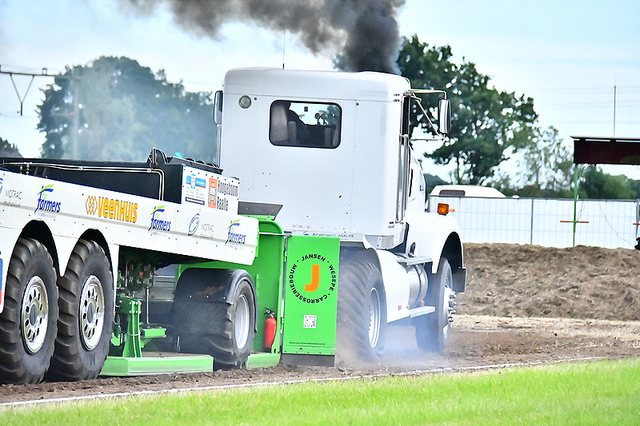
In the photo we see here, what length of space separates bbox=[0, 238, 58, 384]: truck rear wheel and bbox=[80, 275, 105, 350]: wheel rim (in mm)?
403

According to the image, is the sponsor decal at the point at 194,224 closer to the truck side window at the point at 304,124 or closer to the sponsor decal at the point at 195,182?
the sponsor decal at the point at 195,182

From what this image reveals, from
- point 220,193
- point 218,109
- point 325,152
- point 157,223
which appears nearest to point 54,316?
point 157,223

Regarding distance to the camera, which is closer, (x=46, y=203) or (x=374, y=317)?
(x=46, y=203)

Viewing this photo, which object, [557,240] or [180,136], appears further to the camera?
[180,136]

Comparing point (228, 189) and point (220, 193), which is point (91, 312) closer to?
point (220, 193)

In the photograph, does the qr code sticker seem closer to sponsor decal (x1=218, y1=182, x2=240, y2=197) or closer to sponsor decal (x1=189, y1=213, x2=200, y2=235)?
sponsor decal (x1=218, y1=182, x2=240, y2=197)

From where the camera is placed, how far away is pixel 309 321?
12.5m

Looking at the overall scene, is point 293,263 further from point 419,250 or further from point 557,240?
point 557,240

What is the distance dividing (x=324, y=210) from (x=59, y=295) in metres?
5.45

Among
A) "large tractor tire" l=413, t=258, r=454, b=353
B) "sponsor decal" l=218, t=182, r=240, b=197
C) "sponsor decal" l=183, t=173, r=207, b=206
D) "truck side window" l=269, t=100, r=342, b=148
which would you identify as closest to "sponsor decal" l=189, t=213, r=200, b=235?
"sponsor decal" l=183, t=173, r=207, b=206


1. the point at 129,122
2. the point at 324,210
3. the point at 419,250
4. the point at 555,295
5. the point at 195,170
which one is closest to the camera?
the point at 195,170

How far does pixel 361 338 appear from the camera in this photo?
13164 millimetres

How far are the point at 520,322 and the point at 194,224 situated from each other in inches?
492

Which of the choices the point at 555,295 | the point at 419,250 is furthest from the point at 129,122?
the point at 419,250
